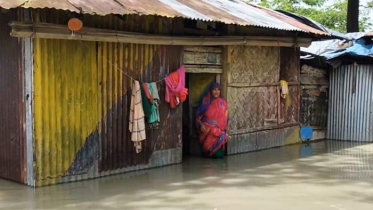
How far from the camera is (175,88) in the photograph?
8.87 m

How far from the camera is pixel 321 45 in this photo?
13.7m

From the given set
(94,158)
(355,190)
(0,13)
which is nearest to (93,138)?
(94,158)

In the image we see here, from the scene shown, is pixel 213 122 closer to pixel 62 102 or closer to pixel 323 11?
pixel 62 102

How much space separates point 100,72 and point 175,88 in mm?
1588

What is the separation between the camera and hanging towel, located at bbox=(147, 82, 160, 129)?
8.41 m

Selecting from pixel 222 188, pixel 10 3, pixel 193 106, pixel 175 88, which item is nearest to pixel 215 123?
pixel 193 106

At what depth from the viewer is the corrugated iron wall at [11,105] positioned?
728cm

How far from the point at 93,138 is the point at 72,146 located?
1.26 feet

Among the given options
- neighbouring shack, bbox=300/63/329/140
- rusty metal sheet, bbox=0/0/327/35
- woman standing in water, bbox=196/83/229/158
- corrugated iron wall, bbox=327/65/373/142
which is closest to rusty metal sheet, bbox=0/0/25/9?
rusty metal sheet, bbox=0/0/327/35

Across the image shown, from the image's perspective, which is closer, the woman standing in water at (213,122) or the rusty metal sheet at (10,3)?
the rusty metal sheet at (10,3)

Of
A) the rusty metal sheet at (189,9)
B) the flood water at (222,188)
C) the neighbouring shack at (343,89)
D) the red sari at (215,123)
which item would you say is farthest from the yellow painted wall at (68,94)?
the neighbouring shack at (343,89)

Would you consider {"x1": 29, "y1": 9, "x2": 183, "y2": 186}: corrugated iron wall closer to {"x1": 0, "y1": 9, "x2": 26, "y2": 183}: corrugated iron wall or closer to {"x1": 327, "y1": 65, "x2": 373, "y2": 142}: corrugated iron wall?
{"x1": 0, "y1": 9, "x2": 26, "y2": 183}: corrugated iron wall

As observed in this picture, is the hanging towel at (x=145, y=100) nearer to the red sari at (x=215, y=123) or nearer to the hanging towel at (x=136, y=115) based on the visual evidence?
the hanging towel at (x=136, y=115)

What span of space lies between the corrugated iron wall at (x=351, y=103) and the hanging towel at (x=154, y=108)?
637 cm
